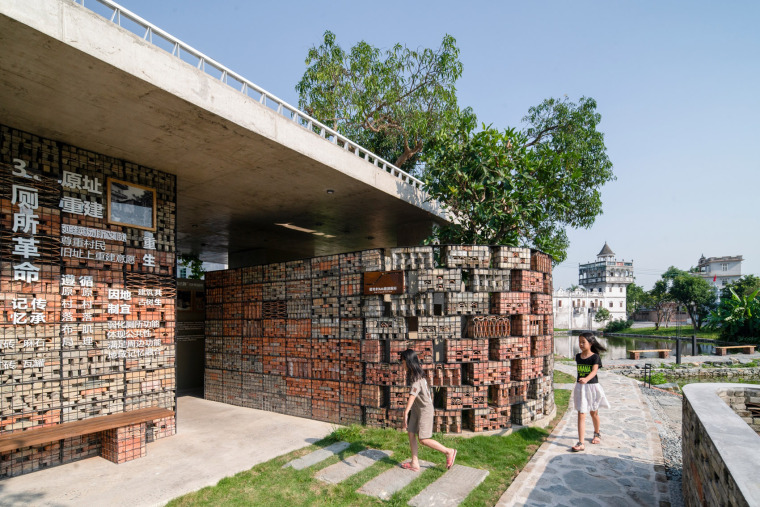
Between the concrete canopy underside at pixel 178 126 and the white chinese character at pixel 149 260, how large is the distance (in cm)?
171

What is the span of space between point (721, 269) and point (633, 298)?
22.3m

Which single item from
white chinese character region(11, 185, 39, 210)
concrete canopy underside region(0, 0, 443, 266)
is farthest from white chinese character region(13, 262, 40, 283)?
concrete canopy underside region(0, 0, 443, 266)

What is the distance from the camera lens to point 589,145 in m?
16.4

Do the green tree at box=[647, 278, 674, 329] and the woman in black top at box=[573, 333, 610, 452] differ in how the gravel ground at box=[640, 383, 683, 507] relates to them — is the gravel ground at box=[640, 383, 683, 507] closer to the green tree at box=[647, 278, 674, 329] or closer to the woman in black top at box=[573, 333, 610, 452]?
the woman in black top at box=[573, 333, 610, 452]

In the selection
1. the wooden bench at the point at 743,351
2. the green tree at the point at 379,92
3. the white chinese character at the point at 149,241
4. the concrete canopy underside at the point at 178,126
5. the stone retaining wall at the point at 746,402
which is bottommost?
the wooden bench at the point at 743,351

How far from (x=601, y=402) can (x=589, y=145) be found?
A: 12.4 metres

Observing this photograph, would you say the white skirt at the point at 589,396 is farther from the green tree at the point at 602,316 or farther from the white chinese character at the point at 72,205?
the green tree at the point at 602,316

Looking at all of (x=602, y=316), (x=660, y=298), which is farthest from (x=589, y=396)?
(x=602, y=316)

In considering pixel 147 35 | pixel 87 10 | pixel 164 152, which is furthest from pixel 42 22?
pixel 164 152

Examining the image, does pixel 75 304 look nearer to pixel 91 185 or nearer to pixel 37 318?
pixel 37 318

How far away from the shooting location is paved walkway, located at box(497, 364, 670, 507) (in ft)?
16.7

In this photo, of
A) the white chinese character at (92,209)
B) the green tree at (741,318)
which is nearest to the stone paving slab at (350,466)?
the white chinese character at (92,209)

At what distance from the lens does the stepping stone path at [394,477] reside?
509cm

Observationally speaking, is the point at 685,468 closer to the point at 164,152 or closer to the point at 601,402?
the point at 601,402
